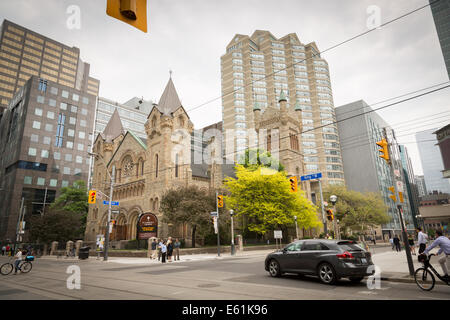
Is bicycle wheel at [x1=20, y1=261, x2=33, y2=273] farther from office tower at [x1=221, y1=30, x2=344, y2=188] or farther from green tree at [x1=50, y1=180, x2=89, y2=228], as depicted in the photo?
office tower at [x1=221, y1=30, x2=344, y2=188]

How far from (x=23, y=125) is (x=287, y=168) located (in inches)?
2599

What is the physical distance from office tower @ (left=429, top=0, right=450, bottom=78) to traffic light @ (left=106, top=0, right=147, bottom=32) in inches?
4139

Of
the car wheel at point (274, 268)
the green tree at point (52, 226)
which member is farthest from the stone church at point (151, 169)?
the car wheel at point (274, 268)

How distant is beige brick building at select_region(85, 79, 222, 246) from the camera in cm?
3697

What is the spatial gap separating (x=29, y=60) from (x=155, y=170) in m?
95.9

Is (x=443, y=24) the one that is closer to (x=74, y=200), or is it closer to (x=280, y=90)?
(x=280, y=90)

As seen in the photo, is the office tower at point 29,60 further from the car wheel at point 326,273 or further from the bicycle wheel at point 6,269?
the car wheel at point 326,273

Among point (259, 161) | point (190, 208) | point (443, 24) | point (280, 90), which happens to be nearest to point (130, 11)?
point (190, 208)

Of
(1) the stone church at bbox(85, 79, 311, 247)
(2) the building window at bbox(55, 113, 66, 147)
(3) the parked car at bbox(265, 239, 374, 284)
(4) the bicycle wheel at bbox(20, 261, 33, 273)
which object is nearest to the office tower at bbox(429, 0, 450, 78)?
(1) the stone church at bbox(85, 79, 311, 247)

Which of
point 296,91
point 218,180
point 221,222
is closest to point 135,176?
point 218,180

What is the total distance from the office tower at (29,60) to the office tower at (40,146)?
Result: 74.6 feet

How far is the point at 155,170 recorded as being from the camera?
38.5 m

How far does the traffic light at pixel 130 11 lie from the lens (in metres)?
3.41

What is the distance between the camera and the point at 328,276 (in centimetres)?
926
